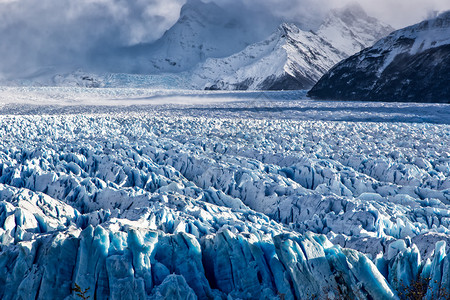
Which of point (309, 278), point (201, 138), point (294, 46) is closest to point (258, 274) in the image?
point (309, 278)

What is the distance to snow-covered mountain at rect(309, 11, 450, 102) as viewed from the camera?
4200cm

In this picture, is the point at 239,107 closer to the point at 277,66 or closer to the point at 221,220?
the point at 221,220

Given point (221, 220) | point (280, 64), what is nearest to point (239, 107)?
point (221, 220)

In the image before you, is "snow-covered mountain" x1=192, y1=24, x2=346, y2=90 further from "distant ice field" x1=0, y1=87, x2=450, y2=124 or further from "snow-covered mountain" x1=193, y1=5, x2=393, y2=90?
"distant ice field" x1=0, y1=87, x2=450, y2=124

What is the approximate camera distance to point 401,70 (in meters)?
46.0

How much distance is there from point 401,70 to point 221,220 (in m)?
45.3

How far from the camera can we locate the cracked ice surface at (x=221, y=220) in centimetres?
440

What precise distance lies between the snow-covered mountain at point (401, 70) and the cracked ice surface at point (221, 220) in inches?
1249

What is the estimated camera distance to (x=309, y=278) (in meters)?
4.43

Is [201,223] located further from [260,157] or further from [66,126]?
[66,126]

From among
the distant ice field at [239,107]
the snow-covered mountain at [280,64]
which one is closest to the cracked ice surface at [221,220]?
the distant ice field at [239,107]

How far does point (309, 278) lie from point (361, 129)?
15369 mm

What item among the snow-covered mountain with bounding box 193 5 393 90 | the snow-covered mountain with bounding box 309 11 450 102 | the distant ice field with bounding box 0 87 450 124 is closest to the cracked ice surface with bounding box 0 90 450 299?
the distant ice field with bounding box 0 87 450 124

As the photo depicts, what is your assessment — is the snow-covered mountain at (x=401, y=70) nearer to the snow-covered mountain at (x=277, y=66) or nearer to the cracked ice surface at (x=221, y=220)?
the cracked ice surface at (x=221, y=220)
